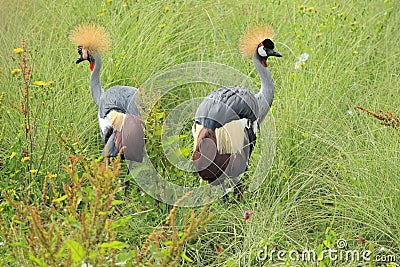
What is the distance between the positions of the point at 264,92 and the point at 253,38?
363 millimetres

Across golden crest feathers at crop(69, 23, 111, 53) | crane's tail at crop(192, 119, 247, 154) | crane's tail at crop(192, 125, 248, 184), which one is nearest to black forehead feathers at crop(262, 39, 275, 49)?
crane's tail at crop(192, 119, 247, 154)

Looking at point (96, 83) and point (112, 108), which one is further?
point (96, 83)

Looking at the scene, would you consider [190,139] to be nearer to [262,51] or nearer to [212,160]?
[212,160]

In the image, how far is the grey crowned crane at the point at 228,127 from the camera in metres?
3.52

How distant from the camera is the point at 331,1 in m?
5.41

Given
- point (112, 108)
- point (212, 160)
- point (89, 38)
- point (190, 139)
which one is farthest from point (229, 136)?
point (89, 38)

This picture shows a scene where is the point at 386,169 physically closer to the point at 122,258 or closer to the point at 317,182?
the point at 317,182

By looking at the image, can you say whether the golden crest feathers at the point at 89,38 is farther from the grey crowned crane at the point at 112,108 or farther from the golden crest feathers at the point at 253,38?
the golden crest feathers at the point at 253,38

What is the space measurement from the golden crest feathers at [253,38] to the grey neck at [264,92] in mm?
65

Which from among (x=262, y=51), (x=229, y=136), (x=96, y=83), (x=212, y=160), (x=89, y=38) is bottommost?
(x=212, y=160)

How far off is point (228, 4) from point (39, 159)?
238 cm

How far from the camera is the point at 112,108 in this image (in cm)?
382

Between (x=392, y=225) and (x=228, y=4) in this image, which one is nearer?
(x=392, y=225)

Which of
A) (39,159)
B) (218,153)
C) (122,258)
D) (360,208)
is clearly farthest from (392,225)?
(39,159)
